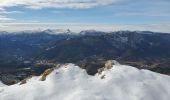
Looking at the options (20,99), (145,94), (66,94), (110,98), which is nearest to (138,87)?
(145,94)

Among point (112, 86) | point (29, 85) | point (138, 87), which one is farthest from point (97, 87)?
point (29, 85)

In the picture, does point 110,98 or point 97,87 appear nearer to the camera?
point 110,98

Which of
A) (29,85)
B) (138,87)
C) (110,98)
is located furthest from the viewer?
(29,85)

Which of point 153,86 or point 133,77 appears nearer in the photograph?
point 153,86

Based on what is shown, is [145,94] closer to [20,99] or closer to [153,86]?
[153,86]

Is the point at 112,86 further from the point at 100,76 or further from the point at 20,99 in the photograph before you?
the point at 20,99

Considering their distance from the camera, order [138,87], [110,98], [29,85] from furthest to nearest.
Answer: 1. [29,85]
2. [138,87]
3. [110,98]
